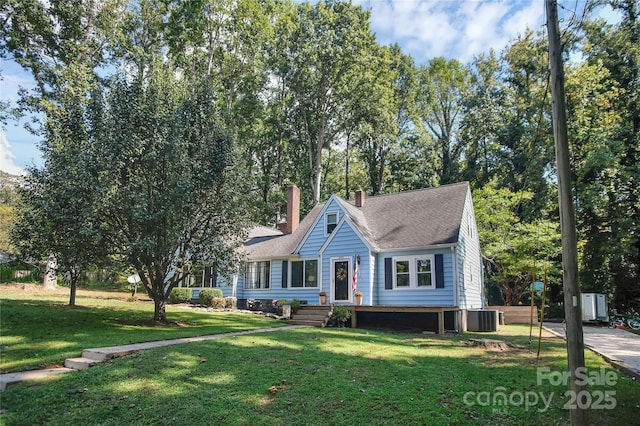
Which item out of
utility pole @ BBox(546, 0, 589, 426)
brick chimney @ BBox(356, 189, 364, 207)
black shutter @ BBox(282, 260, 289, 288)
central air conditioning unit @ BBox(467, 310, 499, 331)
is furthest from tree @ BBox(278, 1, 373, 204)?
utility pole @ BBox(546, 0, 589, 426)

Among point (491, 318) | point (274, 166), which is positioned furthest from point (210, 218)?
point (274, 166)

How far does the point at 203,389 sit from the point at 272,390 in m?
1.05

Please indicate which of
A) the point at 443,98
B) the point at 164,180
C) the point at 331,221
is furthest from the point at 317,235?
the point at 443,98

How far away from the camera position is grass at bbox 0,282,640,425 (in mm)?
5074

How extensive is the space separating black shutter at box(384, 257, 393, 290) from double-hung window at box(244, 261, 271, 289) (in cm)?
711

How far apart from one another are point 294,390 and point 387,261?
484 inches

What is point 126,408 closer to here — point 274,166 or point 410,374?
point 410,374

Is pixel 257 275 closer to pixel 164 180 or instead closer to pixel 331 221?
pixel 331 221

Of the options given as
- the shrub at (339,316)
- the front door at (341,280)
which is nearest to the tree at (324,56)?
the front door at (341,280)

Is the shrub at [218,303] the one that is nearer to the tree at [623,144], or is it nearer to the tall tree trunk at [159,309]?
the tall tree trunk at [159,309]

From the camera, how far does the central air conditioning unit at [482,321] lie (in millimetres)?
15664

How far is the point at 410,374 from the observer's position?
703cm

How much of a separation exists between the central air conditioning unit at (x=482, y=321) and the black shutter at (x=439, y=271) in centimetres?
171

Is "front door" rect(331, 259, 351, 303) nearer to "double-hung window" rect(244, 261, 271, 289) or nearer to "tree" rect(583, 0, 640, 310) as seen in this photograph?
"double-hung window" rect(244, 261, 271, 289)
